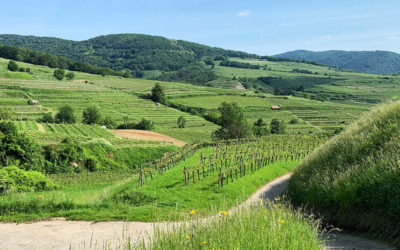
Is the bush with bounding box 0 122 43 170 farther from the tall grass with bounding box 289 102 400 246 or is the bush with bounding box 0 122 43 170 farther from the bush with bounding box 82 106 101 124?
the bush with bounding box 82 106 101 124

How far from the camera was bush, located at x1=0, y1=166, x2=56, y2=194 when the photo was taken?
23.1 metres

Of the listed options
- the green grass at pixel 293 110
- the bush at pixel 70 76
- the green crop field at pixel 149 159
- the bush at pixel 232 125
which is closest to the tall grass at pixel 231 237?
the green crop field at pixel 149 159

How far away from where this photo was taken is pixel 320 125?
108 metres

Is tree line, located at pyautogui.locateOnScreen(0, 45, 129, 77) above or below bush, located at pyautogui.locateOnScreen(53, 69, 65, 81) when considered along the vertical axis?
above

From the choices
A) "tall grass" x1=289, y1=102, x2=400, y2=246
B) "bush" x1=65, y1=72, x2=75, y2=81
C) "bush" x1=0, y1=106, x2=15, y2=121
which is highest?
"bush" x1=65, y1=72, x2=75, y2=81

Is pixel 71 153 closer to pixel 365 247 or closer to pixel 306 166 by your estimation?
pixel 306 166

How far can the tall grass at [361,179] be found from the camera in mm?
11273

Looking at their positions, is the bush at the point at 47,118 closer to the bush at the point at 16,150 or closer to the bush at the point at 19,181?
the bush at the point at 16,150

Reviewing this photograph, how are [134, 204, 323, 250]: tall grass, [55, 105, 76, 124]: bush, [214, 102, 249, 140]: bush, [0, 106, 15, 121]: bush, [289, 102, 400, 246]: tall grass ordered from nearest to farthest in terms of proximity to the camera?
[134, 204, 323, 250]: tall grass < [289, 102, 400, 246]: tall grass < [214, 102, 249, 140]: bush < [0, 106, 15, 121]: bush < [55, 105, 76, 124]: bush

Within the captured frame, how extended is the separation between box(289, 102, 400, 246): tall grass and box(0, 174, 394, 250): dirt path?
0.96 metres

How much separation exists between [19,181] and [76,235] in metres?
14.9

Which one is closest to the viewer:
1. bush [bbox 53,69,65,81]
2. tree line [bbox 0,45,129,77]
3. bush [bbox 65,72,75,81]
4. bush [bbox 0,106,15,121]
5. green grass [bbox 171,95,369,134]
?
bush [bbox 0,106,15,121]

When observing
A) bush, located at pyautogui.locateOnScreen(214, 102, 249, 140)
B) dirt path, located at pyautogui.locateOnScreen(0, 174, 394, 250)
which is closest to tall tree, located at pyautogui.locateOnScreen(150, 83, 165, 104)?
bush, located at pyautogui.locateOnScreen(214, 102, 249, 140)

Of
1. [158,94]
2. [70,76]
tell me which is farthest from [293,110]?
[70,76]
